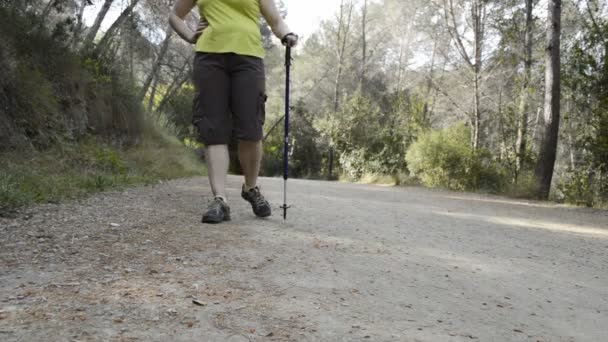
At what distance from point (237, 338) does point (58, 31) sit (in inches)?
280

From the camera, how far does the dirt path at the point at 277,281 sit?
1.58 metres

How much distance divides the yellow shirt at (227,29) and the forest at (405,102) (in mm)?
1806

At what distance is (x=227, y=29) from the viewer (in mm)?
3566

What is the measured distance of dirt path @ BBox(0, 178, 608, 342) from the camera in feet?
5.19

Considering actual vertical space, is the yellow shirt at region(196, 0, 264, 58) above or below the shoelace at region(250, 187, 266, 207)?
above

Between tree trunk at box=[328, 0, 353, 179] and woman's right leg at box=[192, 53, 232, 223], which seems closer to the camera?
woman's right leg at box=[192, 53, 232, 223]

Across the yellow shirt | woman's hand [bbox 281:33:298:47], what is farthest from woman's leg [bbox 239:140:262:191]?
woman's hand [bbox 281:33:298:47]

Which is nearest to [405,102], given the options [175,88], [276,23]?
[175,88]

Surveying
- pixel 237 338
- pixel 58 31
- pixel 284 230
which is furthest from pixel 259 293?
pixel 58 31

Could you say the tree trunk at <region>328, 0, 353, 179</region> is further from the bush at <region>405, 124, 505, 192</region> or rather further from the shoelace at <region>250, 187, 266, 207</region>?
the shoelace at <region>250, 187, 266, 207</region>

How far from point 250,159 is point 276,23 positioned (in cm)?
116

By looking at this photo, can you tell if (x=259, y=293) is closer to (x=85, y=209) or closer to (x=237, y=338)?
(x=237, y=338)

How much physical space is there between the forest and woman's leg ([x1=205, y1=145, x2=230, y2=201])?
4.55 ft

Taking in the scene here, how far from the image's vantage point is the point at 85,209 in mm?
3676
